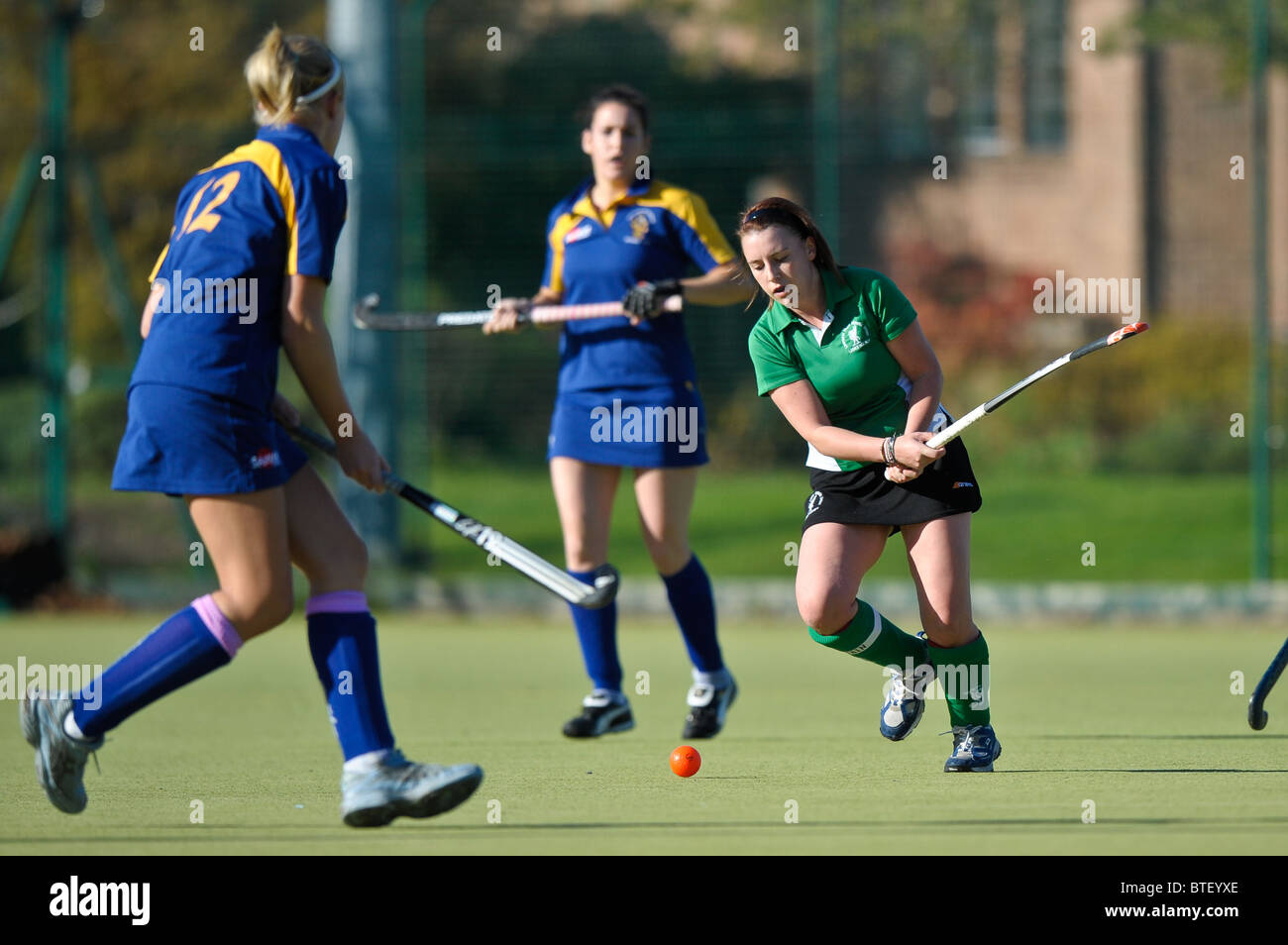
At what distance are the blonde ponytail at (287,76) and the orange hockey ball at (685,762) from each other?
1879 millimetres

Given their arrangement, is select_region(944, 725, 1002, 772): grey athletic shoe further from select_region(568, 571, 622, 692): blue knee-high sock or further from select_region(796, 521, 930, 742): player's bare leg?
select_region(568, 571, 622, 692): blue knee-high sock

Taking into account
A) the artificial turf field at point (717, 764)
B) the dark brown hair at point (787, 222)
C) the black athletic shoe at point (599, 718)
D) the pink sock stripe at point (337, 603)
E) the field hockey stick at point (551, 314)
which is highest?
the dark brown hair at point (787, 222)

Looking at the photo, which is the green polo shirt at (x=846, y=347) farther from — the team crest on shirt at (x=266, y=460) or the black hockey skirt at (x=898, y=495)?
the team crest on shirt at (x=266, y=460)

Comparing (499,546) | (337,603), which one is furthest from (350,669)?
(499,546)

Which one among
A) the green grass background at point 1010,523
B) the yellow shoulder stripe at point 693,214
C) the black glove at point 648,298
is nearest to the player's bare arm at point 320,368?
the black glove at point 648,298

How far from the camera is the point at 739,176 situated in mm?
10742

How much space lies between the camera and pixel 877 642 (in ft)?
16.5

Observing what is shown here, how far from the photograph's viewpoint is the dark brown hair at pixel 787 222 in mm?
4812

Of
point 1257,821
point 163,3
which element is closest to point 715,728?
point 1257,821

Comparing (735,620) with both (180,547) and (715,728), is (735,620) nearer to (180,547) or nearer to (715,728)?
(180,547)

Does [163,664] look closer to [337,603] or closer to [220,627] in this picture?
[220,627]

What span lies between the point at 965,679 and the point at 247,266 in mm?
2131

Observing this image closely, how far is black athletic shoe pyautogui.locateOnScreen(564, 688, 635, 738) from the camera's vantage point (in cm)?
581

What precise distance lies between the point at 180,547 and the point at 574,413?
5.79 m
